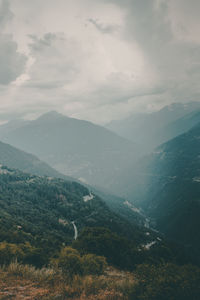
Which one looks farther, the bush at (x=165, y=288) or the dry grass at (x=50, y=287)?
the bush at (x=165, y=288)

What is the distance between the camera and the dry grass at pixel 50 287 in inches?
1729

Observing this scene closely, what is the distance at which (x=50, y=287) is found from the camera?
4778 centimetres

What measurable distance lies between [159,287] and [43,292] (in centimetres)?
3255

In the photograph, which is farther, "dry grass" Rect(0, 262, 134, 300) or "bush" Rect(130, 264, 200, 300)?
"bush" Rect(130, 264, 200, 300)

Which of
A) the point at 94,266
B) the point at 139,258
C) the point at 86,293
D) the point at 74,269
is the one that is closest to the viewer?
the point at 86,293

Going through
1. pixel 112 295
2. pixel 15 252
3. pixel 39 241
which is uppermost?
pixel 112 295

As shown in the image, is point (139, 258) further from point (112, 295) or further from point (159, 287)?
point (112, 295)

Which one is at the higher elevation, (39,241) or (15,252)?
(15,252)

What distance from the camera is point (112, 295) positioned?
4709cm

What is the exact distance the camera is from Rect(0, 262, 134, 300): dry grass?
144 feet

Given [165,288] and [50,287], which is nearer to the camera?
[50,287]

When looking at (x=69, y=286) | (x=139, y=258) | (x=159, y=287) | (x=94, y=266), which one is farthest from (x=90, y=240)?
(x=69, y=286)

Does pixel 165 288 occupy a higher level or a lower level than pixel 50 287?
lower

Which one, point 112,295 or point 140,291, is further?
point 140,291
